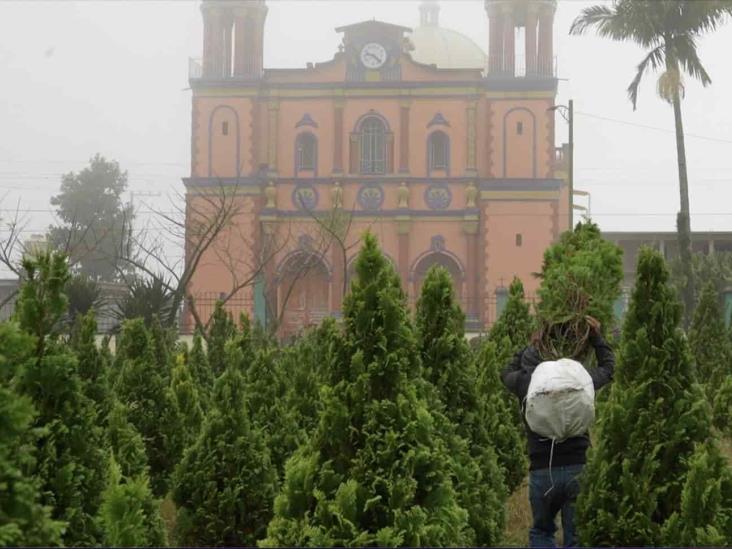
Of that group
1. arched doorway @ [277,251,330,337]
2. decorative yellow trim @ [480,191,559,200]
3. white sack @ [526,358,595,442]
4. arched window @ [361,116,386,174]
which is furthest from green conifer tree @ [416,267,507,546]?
arched window @ [361,116,386,174]

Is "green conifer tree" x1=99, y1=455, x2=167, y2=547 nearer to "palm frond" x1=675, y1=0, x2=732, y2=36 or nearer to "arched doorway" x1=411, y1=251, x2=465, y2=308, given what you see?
"palm frond" x1=675, y1=0, x2=732, y2=36

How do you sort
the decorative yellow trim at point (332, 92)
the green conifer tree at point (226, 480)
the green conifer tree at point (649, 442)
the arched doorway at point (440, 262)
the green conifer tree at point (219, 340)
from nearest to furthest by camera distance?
1. the green conifer tree at point (649, 442)
2. the green conifer tree at point (226, 480)
3. the green conifer tree at point (219, 340)
4. the arched doorway at point (440, 262)
5. the decorative yellow trim at point (332, 92)

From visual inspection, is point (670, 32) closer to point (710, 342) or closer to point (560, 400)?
point (710, 342)

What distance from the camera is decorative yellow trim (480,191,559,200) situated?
3666 cm

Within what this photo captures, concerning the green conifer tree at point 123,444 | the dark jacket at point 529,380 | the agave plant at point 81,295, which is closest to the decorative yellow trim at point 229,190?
the agave plant at point 81,295

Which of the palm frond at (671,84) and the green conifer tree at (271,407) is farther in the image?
the palm frond at (671,84)

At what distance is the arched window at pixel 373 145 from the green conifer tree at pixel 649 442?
32843 millimetres

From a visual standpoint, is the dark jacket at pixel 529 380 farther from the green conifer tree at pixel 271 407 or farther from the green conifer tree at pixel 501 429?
the green conifer tree at pixel 501 429

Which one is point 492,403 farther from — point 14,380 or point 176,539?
point 14,380

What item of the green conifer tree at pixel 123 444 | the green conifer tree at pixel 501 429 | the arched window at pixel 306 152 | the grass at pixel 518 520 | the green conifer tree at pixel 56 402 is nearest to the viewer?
the green conifer tree at pixel 56 402

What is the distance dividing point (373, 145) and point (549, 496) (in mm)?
33756

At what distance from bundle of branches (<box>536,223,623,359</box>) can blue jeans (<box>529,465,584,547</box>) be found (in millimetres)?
556

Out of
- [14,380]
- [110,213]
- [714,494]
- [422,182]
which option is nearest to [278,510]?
[14,380]

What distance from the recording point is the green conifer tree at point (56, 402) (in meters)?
4.78
